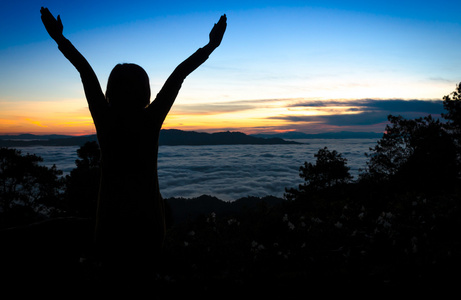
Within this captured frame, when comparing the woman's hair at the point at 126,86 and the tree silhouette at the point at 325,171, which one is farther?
the tree silhouette at the point at 325,171

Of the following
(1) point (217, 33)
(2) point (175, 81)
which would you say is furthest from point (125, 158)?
(1) point (217, 33)

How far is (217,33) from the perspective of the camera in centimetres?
267

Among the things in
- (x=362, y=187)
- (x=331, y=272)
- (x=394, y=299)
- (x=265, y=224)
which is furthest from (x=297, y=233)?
(x=362, y=187)

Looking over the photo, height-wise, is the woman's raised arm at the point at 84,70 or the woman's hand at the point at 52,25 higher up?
the woman's hand at the point at 52,25

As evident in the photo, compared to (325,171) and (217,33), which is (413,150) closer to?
(325,171)

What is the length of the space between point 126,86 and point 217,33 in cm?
102

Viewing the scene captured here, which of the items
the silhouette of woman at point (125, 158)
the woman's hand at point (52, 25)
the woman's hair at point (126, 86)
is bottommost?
the silhouette of woman at point (125, 158)

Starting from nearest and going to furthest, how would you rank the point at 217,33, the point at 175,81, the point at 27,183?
the point at 175,81 → the point at 217,33 → the point at 27,183

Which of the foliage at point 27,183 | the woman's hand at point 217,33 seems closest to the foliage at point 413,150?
the woman's hand at point 217,33

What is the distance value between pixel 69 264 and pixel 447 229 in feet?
20.0

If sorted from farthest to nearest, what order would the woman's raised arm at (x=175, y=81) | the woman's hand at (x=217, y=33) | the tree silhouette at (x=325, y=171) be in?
the tree silhouette at (x=325, y=171) → the woman's hand at (x=217, y=33) → the woman's raised arm at (x=175, y=81)

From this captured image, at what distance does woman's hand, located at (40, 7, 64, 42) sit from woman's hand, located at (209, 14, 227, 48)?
4.22 ft

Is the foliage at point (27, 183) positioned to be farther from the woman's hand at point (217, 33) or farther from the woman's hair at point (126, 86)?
the woman's hand at point (217, 33)

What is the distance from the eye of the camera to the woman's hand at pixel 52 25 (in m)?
2.28
